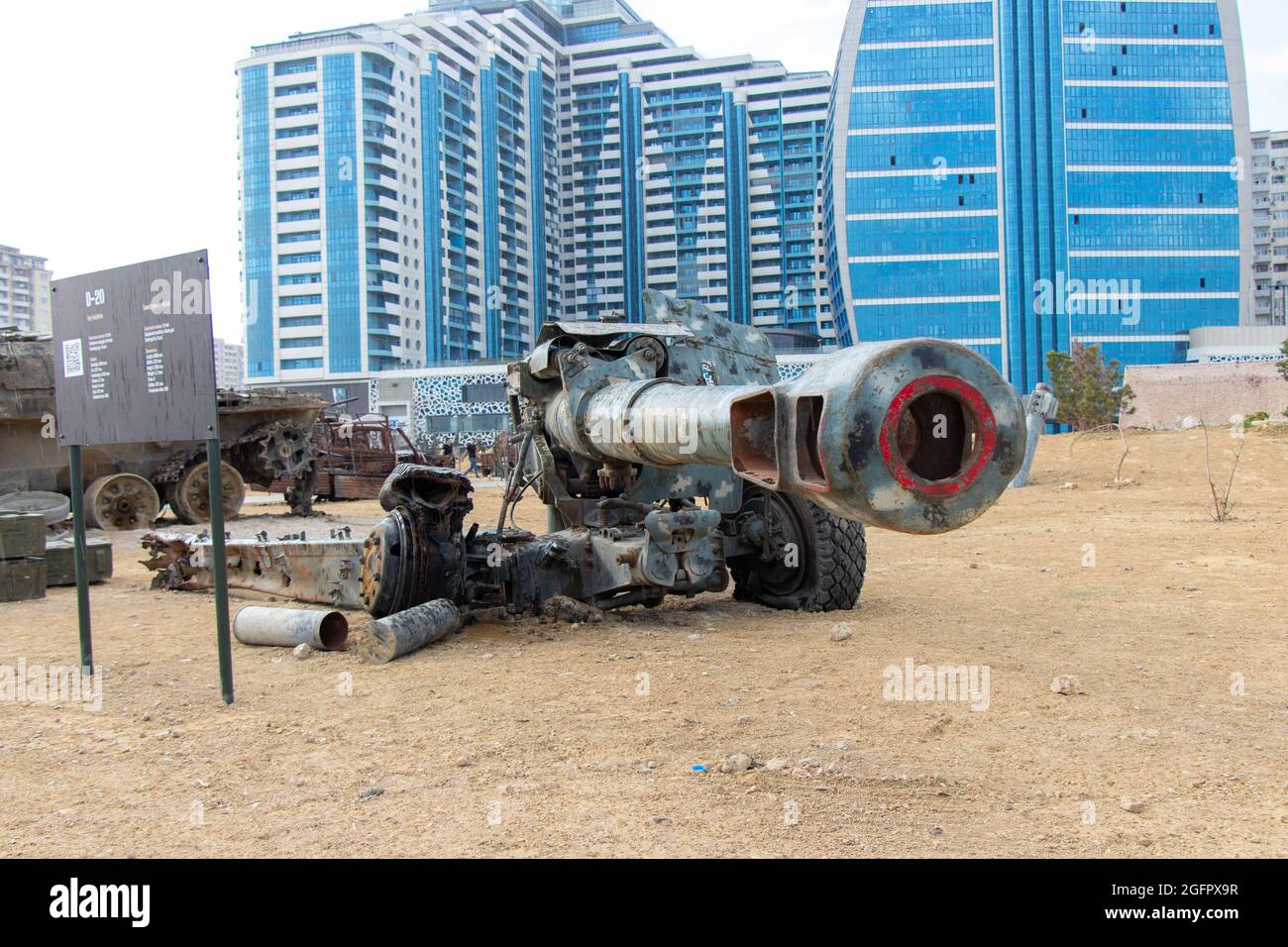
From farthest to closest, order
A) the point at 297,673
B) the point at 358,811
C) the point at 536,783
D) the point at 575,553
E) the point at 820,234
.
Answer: the point at 820,234, the point at 575,553, the point at 297,673, the point at 536,783, the point at 358,811

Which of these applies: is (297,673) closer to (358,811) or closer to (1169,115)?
(358,811)

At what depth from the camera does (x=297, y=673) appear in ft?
19.0

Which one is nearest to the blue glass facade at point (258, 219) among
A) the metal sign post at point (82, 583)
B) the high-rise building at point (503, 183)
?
the high-rise building at point (503, 183)

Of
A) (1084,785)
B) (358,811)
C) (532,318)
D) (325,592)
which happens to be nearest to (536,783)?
(358,811)

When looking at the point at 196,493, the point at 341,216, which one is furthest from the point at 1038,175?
the point at 196,493

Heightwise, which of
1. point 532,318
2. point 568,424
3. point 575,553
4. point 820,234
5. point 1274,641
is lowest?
point 1274,641

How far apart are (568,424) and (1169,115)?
70.6 meters

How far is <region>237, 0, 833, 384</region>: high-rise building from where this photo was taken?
71.7 metres

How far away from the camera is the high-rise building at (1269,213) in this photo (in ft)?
342

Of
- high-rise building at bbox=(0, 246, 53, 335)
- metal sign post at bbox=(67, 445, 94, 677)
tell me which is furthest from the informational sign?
high-rise building at bbox=(0, 246, 53, 335)

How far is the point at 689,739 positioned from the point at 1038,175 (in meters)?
67.3

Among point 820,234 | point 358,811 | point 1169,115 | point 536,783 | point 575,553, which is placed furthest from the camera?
point 820,234

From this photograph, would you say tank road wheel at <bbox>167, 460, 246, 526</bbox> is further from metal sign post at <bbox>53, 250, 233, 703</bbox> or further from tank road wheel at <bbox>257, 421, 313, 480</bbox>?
metal sign post at <bbox>53, 250, 233, 703</bbox>

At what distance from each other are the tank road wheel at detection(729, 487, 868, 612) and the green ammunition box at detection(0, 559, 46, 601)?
6156 mm
